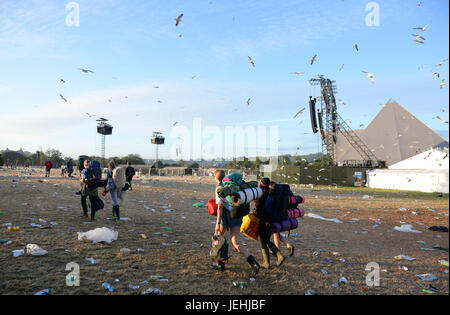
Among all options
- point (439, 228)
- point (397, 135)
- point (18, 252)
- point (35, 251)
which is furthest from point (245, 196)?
point (397, 135)

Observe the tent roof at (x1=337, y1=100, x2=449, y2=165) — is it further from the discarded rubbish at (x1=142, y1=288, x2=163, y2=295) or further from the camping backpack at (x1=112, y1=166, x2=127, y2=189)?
the discarded rubbish at (x1=142, y1=288, x2=163, y2=295)

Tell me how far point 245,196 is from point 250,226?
0.59 meters

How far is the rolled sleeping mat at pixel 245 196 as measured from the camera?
3857mm

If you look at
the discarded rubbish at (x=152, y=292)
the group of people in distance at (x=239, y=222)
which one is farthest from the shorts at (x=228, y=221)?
the discarded rubbish at (x=152, y=292)

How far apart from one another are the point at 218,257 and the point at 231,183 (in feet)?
3.85

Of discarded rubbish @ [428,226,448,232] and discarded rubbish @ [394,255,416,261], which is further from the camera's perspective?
discarded rubbish @ [428,226,448,232]

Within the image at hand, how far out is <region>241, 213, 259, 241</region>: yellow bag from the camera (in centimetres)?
423

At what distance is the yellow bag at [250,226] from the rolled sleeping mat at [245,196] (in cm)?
34

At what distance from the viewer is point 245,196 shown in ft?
12.9

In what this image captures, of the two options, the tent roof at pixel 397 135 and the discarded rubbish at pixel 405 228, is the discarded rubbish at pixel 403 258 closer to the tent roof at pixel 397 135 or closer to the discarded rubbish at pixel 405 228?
the discarded rubbish at pixel 405 228

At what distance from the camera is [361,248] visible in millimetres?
6102

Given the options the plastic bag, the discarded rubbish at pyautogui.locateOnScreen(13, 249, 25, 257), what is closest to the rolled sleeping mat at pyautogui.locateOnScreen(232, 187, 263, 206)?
the plastic bag

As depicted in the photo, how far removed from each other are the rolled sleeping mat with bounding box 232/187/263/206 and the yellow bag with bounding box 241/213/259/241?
0.34 m

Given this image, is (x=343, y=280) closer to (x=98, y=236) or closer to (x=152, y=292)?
(x=152, y=292)
